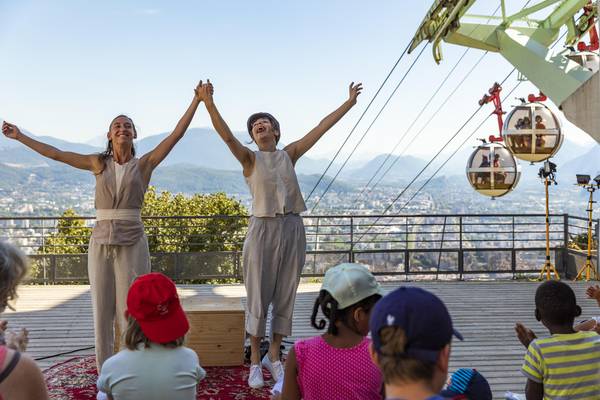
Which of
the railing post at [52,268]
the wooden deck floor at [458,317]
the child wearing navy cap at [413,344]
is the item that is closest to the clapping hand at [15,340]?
the child wearing navy cap at [413,344]

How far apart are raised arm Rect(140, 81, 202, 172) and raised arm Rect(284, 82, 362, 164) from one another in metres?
0.58

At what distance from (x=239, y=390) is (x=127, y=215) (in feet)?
3.48

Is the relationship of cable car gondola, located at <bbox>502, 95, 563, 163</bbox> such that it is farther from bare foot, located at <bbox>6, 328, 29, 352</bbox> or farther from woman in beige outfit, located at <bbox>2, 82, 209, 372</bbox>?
bare foot, located at <bbox>6, 328, 29, 352</bbox>

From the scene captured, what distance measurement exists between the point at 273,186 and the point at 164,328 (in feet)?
5.39

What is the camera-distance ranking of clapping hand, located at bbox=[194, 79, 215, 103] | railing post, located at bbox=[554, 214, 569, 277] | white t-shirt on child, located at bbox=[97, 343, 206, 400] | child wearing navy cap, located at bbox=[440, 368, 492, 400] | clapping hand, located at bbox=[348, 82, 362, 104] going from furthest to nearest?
railing post, located at bbox=[554, 214, 569, 277], clapping hand, located at bbox=[348, 82, 362, 104], clapping hand, located at bbox=[194, 79, 215, 103], white t-shirt on child, located at bbox=[97, 343, 206, 400], child wearing navy cap, located at bbox=[440, 368, 492, 400]

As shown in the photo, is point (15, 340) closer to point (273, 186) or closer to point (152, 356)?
point (152, 356)

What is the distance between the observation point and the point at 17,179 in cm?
4741

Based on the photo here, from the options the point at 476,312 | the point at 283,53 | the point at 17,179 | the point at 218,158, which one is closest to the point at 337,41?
the point at 283,53

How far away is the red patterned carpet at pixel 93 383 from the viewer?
3668mm

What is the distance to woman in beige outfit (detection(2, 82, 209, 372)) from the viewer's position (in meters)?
3.52

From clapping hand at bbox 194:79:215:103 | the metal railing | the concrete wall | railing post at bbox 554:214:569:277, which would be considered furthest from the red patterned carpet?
railing post at bbox 554:214:569:277

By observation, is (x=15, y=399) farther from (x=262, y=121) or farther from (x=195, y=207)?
(x=195, y=207)

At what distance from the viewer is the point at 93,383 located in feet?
12.8

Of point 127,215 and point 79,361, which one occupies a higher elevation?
point 127,215
